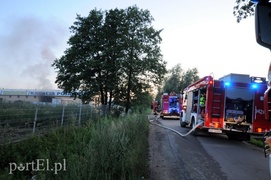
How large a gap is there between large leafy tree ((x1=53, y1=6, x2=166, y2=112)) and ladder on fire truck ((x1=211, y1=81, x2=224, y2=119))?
15.4 m

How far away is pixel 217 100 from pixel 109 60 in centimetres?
1669

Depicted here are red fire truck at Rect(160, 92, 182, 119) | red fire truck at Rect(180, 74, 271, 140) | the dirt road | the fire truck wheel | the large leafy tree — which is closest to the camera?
the dirt road

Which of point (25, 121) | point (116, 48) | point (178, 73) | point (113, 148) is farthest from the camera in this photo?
point (178, 73)

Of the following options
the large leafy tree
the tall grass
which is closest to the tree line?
the large leafy tree

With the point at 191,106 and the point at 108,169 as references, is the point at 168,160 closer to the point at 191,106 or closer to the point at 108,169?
the point at 108,169

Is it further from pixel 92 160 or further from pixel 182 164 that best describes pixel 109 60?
pixel 92 160

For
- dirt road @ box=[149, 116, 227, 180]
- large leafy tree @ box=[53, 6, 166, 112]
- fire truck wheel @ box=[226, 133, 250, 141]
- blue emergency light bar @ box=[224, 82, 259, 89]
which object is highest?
large leafy tree @ box=[53, 6, 166, 112]

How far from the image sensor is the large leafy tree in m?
28.1

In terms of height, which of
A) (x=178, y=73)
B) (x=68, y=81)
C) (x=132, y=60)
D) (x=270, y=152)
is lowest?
(x=270, y=152)

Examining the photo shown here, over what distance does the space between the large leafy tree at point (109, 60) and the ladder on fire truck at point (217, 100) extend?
15.4 meters

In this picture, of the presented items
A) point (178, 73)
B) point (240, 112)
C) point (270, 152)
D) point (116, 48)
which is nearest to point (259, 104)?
point (240, 112)

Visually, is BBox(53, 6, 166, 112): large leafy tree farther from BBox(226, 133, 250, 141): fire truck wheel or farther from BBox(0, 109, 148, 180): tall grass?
BBox(0, 109, 148, 180): tall grass

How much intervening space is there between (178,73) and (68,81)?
67.8 metres

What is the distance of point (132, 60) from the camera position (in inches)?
1141
